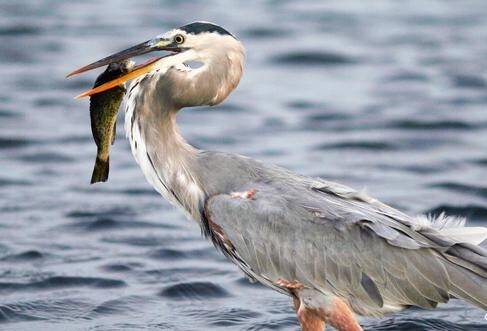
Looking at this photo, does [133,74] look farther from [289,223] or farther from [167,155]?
[289,223]

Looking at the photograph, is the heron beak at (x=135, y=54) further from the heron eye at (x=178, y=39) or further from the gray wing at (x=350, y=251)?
the gray wing at (x=350, y=251)

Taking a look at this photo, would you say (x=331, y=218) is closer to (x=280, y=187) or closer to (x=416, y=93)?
(x=280, y=187)

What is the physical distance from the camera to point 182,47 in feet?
25.3

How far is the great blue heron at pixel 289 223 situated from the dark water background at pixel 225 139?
4.59 feet

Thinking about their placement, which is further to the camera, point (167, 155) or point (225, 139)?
point (225, 139)

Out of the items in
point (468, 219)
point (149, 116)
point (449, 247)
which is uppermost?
point (149, 116)

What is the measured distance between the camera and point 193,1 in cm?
1919

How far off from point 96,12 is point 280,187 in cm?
1157

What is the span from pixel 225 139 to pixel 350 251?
6.33m

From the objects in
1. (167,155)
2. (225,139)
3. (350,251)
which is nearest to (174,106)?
(167,155)

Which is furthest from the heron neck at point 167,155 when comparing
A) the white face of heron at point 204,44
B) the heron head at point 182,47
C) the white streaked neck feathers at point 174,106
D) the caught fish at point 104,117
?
the white face of heron at point 204,44

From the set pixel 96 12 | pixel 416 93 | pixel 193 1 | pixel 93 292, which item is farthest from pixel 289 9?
pixel 93 292

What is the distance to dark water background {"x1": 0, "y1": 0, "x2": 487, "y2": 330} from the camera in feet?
30.8

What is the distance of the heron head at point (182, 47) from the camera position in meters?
7.65
